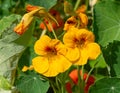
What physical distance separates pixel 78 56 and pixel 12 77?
0.31 metres

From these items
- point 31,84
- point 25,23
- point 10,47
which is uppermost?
point 25,23

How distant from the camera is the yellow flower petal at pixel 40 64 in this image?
1421 millimetres

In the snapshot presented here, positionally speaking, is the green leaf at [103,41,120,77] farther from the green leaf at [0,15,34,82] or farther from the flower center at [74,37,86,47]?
the green leaf at [0,15,34,82]

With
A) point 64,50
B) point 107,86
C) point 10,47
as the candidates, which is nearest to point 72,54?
point 64,50

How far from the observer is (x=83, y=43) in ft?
4.71

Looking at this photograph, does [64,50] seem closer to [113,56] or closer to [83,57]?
[83,57]

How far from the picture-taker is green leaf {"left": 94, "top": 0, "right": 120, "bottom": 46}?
1.53 metres

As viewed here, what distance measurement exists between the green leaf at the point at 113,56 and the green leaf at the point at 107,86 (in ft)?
0.18

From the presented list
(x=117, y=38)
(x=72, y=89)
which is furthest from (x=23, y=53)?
(x=117, y=38)

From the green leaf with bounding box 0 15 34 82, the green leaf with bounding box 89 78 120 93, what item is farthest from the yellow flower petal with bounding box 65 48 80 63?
the green leaf with bounding box 0 15 34 82

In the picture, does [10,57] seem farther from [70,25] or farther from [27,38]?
[70,25]

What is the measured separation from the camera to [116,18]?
1557mm

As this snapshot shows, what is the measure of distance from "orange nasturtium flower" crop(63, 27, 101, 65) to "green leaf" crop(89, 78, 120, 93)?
92mm

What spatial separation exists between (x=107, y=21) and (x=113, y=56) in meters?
0.13
